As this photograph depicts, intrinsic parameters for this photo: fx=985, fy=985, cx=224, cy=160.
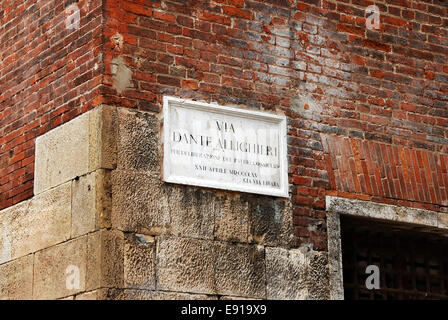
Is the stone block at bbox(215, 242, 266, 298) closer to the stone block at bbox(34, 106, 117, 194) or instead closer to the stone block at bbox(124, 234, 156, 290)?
the stone block at bbox(124, 234, 156, 290)

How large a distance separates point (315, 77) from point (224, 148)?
3.47 feet

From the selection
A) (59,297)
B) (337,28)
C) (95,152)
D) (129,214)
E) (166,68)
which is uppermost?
(337,28)

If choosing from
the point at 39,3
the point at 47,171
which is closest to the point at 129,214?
the point at 47,171

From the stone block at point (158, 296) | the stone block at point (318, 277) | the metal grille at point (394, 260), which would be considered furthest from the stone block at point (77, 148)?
the metal grille at point (394, 260)

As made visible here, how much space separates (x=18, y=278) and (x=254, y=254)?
5.67 feet

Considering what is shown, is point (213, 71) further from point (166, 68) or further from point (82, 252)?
point (82, 252)

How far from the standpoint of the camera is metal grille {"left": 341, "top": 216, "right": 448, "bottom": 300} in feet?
25.6

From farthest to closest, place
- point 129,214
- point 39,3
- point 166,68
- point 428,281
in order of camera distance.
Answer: point 428,281 < point 39,3 < point 166,68 < point 129,214

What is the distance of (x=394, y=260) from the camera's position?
8.05 meters

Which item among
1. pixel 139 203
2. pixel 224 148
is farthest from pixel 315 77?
pixel 139 203

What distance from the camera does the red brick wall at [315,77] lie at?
694 cm

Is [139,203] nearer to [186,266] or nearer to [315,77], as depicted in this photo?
[186,266]

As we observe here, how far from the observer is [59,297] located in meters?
6.68

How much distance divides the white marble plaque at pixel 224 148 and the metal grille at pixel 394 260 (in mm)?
819
